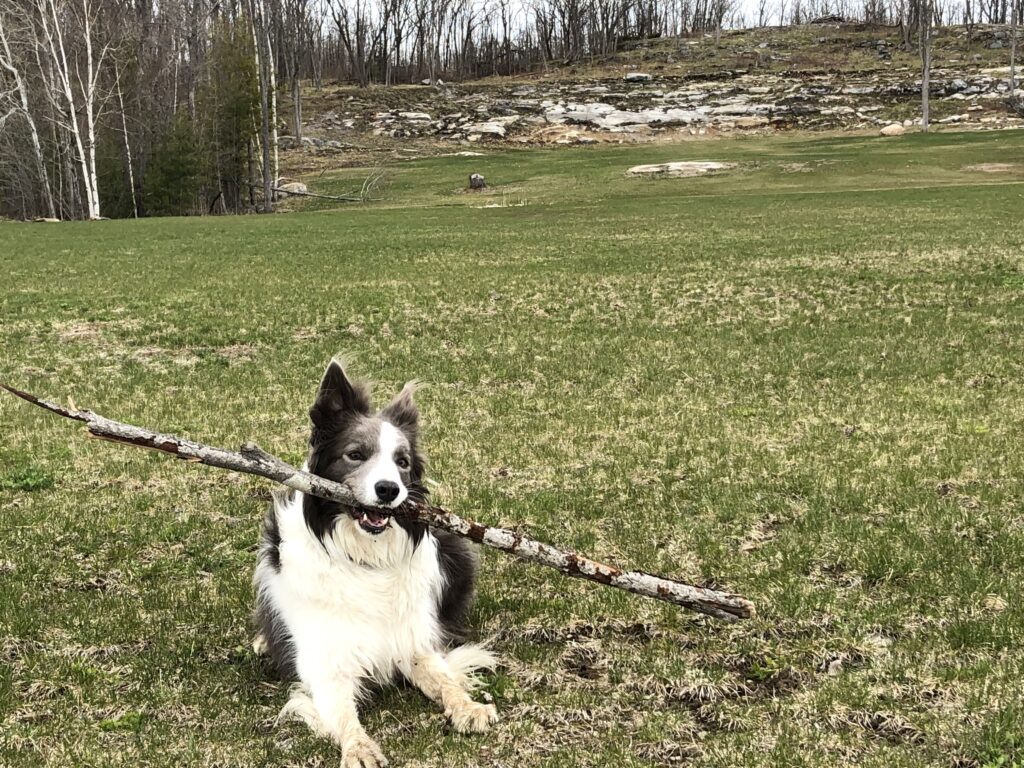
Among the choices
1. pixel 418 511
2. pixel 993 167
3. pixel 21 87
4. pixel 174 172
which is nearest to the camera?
pixel 418 511

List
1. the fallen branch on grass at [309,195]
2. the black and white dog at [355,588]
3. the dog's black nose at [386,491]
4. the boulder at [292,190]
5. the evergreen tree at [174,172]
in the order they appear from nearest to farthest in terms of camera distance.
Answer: the dog's black nose at [386,491] < the black and white dog at [355,588] < the evergreen tree at [174,172] < the fallen branch on grass at [309,195] < the boulder at [292,190]

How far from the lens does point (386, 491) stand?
3992mm

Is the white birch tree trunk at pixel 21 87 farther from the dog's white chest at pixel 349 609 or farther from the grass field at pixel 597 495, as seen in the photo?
the dog's white chest at pixel 349 609

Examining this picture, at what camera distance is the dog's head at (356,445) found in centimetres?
419

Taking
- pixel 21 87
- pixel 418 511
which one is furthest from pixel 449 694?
pixel 21 87

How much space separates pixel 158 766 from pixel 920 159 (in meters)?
51.3

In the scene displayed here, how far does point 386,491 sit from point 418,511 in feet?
1.14

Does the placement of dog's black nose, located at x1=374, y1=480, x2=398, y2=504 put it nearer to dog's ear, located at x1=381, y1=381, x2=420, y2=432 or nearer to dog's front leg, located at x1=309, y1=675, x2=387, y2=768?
dog's ear, located at x1=381, y1=381, x2=420, y2=432

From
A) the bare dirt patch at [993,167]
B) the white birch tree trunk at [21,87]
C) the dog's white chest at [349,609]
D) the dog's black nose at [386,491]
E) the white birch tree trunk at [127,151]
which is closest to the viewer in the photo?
the dog's black nose at [386,491]

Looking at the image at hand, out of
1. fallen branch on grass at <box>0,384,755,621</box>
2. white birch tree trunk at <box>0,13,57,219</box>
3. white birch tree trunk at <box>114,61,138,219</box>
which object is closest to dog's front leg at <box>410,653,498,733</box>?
fallen branch on grass at <box>0,384,755,621</box>

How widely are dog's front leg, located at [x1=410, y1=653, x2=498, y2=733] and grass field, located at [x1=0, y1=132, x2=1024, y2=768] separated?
0.27 ft

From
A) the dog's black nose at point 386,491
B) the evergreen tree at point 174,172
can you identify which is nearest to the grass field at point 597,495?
the dog's black nose at point 386,491

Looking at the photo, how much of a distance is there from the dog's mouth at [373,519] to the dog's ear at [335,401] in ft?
1.78

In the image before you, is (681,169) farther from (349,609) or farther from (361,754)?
(361,754)
